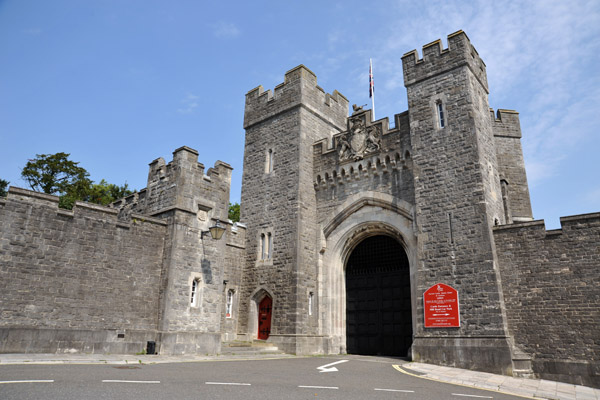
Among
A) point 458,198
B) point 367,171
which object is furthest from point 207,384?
point 367,171

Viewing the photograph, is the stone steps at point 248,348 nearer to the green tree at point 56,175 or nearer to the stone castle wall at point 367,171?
the stone castle wall at point 367,171

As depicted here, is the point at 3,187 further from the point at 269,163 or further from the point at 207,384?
the point at 207,384

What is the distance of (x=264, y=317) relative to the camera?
1775 centimetres

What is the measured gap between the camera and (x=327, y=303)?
17625 millimetres

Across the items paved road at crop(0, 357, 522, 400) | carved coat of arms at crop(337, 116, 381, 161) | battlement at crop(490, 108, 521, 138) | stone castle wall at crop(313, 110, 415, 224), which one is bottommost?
paved road at crop(0, 357, 522, 400)

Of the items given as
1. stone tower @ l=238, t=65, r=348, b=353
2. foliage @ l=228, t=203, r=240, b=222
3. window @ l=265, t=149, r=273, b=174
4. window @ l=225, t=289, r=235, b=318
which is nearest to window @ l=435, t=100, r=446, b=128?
stone tower @ l=238, t=65, r=348, b=353

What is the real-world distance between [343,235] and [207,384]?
1134 centimetres

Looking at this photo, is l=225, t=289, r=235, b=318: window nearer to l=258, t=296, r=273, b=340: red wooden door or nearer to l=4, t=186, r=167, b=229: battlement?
l=258, t=296, r=273, b=340: red wooden door

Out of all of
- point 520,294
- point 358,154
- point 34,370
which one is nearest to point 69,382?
point 34,370

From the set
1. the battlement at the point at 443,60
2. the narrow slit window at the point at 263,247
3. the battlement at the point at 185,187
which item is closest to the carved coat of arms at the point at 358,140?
the battlement at the point at 443,60

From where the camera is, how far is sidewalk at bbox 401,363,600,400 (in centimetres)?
885

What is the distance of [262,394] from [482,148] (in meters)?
11.6

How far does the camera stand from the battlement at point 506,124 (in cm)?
1811

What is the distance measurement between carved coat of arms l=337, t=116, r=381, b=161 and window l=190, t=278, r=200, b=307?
7933mm
